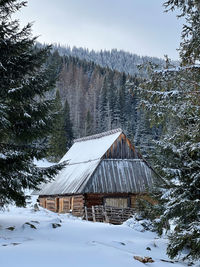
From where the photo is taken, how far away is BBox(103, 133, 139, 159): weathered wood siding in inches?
961

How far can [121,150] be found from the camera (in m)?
24.7

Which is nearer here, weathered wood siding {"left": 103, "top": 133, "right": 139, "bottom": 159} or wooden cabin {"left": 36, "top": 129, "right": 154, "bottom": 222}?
wooden cabin {"left": 36, "top": 129, "right": 154, "bottom": 222}

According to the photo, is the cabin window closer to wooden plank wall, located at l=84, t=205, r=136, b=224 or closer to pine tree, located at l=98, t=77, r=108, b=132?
wooden plank wall, located at l=84, t=205, r=136, b=224

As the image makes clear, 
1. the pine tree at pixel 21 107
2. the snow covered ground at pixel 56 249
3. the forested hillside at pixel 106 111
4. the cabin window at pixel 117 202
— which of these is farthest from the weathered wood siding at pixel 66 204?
the forested hillside at pixel 106 111

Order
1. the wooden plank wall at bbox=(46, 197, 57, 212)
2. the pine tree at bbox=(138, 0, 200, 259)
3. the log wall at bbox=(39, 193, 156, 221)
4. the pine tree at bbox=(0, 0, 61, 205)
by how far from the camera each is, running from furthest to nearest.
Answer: the wooden plank wall at bbox=(46, 197, 57, 212) → the log wall at bbox=(39, 193, 156, 221) → the pine tree at bbox=(0, 0, 61, 205) → the pine tree at bbox=(138, 0, 200, 259)

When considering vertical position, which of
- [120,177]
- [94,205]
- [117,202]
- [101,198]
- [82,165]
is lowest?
[94,205]

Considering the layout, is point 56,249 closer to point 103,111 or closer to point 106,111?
point 106,111

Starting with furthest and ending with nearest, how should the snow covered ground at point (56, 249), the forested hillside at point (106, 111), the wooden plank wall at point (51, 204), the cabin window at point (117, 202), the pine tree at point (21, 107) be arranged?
the forested hillside at point (106, 111)
the wooden plank wall at point (51, 204)
the cabin window at point (117, 202)
the pine tree at point (21, 107)
the snow covered ground at point (56, 249)

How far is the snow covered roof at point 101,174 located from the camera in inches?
869

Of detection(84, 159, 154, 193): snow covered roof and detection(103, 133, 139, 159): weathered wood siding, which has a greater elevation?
detection(103, 133, 139, 159): weathered wood siding

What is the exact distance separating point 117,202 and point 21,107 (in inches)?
545

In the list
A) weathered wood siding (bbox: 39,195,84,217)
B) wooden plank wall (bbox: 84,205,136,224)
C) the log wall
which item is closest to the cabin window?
the log wall

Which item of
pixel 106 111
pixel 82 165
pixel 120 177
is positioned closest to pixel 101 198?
pixel 120 177

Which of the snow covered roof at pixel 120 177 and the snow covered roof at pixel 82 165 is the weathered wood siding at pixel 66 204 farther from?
the snow covered roof at pixel 120 177
